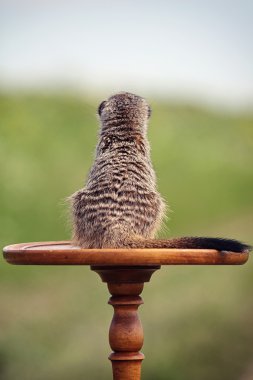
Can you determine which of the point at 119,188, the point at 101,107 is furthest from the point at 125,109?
the point at 119,188

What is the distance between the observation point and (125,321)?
2684mm

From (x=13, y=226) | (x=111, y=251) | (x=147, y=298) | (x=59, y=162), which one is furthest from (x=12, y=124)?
(x=111, y=251)

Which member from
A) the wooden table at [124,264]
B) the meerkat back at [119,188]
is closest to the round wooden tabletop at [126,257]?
the wooden table at [124,264]

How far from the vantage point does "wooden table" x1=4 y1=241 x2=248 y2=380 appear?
2424 mm

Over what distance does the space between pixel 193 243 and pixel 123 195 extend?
0.94 feet

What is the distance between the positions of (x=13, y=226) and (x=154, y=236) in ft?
11.4

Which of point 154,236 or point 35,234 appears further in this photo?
point 35,234

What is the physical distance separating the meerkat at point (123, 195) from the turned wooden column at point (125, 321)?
0.12 meters

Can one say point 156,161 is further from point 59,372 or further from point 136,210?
point 136,210

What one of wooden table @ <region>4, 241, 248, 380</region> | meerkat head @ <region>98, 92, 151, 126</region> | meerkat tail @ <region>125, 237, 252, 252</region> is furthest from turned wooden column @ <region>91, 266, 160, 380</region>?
meerkat head @ <region>98, 92, 151, 126</region>

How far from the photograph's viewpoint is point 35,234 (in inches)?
239

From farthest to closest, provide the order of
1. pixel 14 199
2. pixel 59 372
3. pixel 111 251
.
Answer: pixel 14 199 → pixel 59 372 → pixel 111 251

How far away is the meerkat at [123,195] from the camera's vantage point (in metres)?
2.59

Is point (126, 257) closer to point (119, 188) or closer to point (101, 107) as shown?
point (119, 188)
